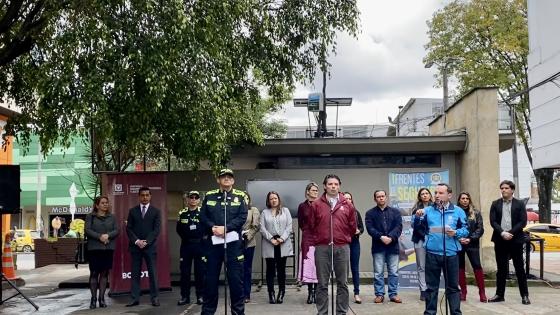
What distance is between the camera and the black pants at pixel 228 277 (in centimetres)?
812

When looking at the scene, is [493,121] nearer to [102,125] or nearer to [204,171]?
[204,171]

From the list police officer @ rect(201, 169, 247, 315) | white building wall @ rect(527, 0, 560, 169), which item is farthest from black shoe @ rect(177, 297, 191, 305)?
white building wall @ rect(527, 0, 560, 169)

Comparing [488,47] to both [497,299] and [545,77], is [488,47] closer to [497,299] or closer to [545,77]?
[497,299]

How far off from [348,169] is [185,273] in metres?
5.15

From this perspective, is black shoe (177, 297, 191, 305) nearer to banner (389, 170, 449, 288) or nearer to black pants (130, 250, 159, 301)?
black pants (130, 250, 159, 301)

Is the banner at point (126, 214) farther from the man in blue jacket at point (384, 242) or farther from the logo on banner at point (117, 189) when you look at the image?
the man in blue jacket at point (384, 242)

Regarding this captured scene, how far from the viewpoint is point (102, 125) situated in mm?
8531

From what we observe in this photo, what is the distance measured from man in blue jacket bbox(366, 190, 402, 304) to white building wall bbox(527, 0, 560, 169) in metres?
3.92

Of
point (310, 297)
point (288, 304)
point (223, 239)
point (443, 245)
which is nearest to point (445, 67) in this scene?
point (310, 297)

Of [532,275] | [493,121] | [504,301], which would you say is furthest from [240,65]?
[532,275]

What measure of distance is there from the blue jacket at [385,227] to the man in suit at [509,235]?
1.62m

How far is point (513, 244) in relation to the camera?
1020 centimetres

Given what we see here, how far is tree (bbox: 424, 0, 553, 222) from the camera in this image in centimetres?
2612

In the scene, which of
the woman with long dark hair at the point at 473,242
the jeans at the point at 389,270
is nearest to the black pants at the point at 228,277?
the jeans at the point at 389,270
